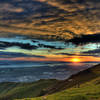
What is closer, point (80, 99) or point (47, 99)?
point (80, 99)

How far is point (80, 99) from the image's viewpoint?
255ft

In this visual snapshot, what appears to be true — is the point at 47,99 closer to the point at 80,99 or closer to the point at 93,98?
the point at 80,99

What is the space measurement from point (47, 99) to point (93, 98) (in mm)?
32835

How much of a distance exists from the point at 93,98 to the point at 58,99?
2300cm

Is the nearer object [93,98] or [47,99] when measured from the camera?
[93,98]

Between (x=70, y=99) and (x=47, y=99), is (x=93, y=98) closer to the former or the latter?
(x=70, y=99)

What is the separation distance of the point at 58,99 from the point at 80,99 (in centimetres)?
1529

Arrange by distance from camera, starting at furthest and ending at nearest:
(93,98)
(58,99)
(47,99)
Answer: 1. (47,99)
2. (58,99)
3. (93,98)

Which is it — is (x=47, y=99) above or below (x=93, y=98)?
below

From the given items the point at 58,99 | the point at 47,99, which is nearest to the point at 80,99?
the point at 58,99

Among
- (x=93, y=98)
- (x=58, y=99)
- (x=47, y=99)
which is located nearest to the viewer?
(x=93, y=98)

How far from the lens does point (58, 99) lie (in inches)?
3342

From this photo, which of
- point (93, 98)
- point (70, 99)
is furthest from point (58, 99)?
point (93, 98)

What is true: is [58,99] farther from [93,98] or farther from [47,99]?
[93,98]
